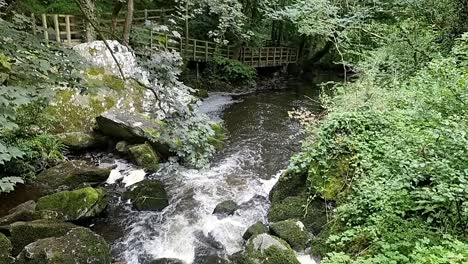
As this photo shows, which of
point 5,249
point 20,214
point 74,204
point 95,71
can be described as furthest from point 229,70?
point 5,249

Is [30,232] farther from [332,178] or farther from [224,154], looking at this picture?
[224,154]

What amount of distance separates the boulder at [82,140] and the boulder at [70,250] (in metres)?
3.84

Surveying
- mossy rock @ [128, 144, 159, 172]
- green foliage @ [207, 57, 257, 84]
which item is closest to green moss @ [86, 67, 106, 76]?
mossy rock @ [128, 144, 159, 172]

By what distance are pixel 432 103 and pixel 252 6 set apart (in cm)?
1455

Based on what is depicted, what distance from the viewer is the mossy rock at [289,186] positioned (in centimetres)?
689

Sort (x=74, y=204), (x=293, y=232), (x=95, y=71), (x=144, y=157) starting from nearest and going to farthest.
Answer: (x=293, y=232) → (x=74, y=204) → (x=144, y=157) → (x=95, y=71)

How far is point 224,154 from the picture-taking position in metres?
9.83

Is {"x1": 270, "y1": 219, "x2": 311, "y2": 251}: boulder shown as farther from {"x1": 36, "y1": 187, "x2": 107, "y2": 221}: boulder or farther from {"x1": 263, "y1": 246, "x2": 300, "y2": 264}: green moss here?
{"x1": 36, "y1": 187, "x2": 107, "y2": 221}: boulder

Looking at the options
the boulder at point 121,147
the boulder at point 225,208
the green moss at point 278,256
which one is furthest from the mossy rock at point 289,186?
the boulder at point 121,147

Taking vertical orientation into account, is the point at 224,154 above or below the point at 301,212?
below

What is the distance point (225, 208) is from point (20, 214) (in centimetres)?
350

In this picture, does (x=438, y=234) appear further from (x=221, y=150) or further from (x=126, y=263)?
(x=221, y=150)

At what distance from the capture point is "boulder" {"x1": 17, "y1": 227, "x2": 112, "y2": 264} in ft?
16.9

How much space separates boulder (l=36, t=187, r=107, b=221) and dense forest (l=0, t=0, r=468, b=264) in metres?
0.02
